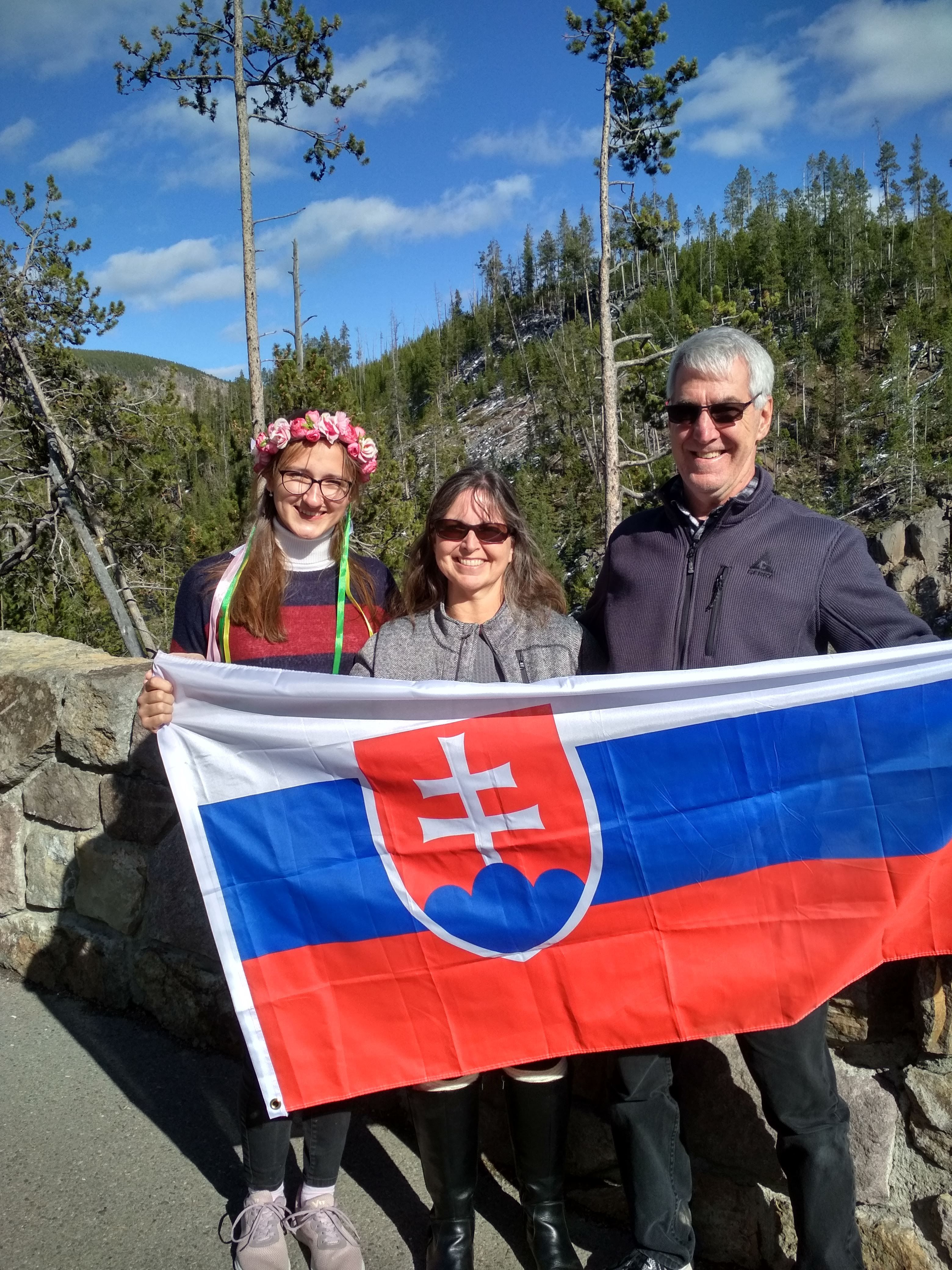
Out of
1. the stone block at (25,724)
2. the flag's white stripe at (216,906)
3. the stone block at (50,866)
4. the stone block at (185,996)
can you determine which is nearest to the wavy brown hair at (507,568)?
the flag's white stripe at (216,906)

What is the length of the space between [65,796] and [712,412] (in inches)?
112

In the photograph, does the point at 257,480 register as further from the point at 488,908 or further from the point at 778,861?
the point at 778,861

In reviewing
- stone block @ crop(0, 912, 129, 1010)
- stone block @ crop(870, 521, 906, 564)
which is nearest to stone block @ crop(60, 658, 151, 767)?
stone block @ crop(0, 912, 129, 1010)

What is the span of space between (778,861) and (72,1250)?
210 centimetres

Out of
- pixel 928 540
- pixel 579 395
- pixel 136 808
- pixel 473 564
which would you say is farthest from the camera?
pixel 579 395

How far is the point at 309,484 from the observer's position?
277cm

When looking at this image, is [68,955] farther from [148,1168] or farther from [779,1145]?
[779,1145]

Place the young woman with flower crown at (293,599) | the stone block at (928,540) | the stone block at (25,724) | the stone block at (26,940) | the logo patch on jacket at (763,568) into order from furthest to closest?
the stone block at (928,540) < the stone block at (26,940) < the stone block at (25,724) < the young woman with flower crown at (293,599) < the logo patch on jacket at (763,568)

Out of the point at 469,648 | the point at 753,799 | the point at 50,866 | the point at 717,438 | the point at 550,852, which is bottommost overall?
the point at 50,866

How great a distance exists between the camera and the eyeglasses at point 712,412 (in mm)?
2332

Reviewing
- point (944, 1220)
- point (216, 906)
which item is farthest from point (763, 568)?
point (216, 906)

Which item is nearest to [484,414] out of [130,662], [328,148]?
[328,148]

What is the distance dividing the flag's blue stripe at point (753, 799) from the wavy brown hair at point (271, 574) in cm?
61

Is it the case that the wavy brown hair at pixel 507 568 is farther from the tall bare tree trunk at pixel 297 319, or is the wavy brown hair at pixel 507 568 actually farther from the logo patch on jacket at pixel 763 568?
the tall bare tree trunk at pixel 297 319
